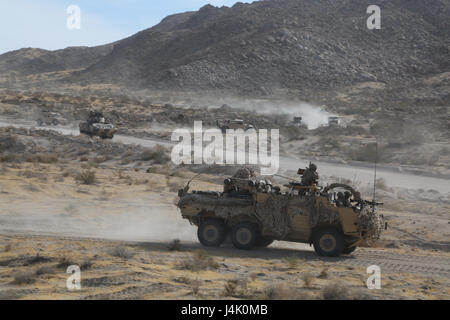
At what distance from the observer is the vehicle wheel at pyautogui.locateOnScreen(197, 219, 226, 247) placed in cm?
1484

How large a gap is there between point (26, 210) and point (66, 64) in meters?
157

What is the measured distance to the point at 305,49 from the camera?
3831 inches

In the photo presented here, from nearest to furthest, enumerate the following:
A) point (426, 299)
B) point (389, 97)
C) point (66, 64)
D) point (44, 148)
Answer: point (426, 299) → point (44, 148) → point (389, 97) → point (66, 64)

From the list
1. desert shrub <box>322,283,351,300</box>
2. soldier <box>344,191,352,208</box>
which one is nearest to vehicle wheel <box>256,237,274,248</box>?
soldier <box>344,191,352,208</box>

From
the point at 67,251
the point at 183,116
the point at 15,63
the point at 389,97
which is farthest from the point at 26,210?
the point at 15,63

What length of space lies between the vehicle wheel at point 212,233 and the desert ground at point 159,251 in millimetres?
300

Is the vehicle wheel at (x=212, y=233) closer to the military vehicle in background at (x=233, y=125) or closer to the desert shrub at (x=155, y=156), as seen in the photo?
the desert shrub at (x=155, y=156)

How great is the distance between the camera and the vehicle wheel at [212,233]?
584 inches

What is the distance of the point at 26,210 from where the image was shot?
18.9 meters

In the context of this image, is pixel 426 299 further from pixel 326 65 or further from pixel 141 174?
pixel 326 65

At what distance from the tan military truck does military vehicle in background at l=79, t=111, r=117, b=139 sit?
30.7 m

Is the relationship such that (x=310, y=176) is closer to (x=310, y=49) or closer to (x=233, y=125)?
(x=233, y=125)

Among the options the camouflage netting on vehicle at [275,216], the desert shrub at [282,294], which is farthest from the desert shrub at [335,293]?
the camouflage netting on vehicle at [275,216]
